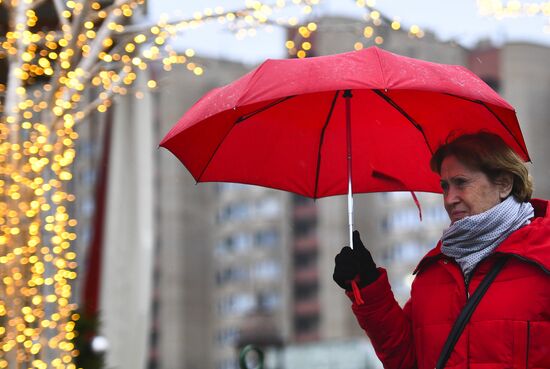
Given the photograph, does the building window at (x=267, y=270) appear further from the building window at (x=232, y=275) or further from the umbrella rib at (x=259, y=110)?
the umbrella rib at (x=259, y=110)

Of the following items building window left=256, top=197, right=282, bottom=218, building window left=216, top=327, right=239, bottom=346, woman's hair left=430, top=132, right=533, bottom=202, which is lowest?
building window left=216, top=327, right=239, bottom=346

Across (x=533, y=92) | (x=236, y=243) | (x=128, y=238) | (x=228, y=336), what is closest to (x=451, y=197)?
(x=128, y=238)

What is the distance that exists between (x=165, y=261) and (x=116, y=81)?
116 feet

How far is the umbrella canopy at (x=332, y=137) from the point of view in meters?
3.67

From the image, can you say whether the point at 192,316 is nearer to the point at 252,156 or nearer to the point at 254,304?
the point at 254,304

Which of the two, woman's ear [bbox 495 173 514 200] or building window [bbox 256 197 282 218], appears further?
building window [bbox 256 197 282 218]

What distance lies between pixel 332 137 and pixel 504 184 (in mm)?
1002

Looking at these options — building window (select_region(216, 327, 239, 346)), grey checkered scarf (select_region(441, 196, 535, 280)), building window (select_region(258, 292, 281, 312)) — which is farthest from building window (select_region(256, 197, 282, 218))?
grey checkered scarf (select_region(441, 196, 535, 280))

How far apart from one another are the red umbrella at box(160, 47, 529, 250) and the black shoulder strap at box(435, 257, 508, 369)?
695mm

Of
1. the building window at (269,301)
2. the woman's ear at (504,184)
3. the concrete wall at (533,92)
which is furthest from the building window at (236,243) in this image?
the woman's ear at (504,184)

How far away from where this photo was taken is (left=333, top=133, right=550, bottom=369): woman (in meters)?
2.89

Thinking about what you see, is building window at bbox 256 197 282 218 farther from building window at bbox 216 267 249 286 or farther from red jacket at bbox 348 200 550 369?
red jacket at bbox 348 200 550 369

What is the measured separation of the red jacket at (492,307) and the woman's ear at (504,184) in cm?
12

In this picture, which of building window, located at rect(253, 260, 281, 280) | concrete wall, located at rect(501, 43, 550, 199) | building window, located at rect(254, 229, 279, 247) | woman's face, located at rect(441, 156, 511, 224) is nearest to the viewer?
woman's face, located at rect(441, 156, 511, 224)
